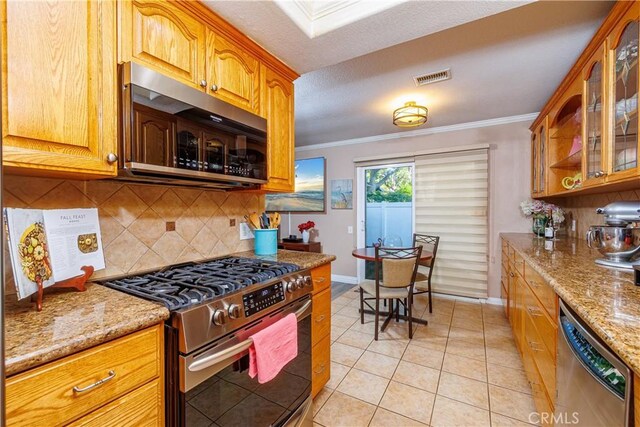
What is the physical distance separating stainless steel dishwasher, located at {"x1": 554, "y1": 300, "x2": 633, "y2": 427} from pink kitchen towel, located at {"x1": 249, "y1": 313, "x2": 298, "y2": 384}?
3.73 feet

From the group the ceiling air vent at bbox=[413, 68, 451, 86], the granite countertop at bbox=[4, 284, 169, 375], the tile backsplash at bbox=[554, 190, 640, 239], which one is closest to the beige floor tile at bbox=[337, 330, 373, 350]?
the granite countertop at bbox=[4, 284, 169, 375]

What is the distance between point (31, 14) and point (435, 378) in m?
2.83

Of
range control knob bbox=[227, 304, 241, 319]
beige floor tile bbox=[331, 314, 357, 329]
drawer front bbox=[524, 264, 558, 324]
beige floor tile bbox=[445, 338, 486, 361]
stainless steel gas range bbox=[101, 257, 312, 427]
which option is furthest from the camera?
beige floor tile bbox=[331, 314, 357, 329]

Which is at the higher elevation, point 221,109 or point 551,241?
point 221,109

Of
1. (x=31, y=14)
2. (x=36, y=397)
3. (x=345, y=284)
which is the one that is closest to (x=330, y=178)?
(x=345, y=284)

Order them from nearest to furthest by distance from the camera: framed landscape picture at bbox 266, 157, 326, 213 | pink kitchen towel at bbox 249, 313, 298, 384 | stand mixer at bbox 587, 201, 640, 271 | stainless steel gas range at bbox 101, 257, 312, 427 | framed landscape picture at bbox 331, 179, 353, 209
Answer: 1. stainless steel gas range at bbox 101, 257, 312, 427
2. pink kitchen towel at bbox 249, 313, 298, 384
3. stand mixer at bbox 587, 201, 640, 271
4. framed landscape picture at bbox 331, 179, 353, 209
5. framed landscape picture at bbox 266, 157, 326, 213

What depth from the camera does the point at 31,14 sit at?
0.92 meters

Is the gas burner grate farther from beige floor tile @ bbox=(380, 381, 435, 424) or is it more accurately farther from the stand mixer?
the stand mixer

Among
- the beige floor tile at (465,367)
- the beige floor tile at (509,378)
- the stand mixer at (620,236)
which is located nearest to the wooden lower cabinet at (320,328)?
the beige floor tile at (465,367)

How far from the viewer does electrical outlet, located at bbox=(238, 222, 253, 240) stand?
6.81ft

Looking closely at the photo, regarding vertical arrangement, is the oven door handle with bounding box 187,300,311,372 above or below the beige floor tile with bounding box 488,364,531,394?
above

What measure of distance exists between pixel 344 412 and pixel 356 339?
3.07 ft

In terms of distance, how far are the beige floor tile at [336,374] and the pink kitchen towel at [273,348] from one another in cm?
77

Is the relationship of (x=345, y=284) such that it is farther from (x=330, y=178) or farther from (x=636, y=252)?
(x=636, y=252)
